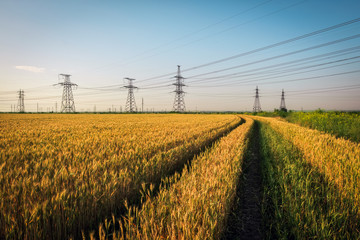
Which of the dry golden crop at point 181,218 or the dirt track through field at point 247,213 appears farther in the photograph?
the dirt track through field at point 247,213

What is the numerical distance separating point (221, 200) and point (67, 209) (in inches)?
80.6

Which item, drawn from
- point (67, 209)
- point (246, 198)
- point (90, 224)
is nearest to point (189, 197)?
point (90, 224)

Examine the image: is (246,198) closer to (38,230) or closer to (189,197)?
(189,197)

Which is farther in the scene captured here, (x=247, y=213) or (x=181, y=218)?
(x=247, y=213)

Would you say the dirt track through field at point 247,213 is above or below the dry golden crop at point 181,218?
below

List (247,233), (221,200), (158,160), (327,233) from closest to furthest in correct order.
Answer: (327,233), (221,200), (247,233), (158,160)

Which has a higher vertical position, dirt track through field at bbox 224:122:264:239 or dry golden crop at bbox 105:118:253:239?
dry golden crop at bbox 105:118:253:239

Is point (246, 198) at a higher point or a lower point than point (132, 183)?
lower

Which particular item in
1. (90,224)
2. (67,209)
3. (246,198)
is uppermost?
(67,209)

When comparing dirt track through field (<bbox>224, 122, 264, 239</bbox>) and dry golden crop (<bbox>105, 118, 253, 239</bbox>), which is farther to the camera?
dirt track through field (<bbox>224, 122, 264, 239</bbox>)

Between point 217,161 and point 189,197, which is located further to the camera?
point 217,161

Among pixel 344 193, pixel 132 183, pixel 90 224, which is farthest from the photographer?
pixel 132 183

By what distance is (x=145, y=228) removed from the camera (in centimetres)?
164

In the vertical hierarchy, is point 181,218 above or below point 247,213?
above
